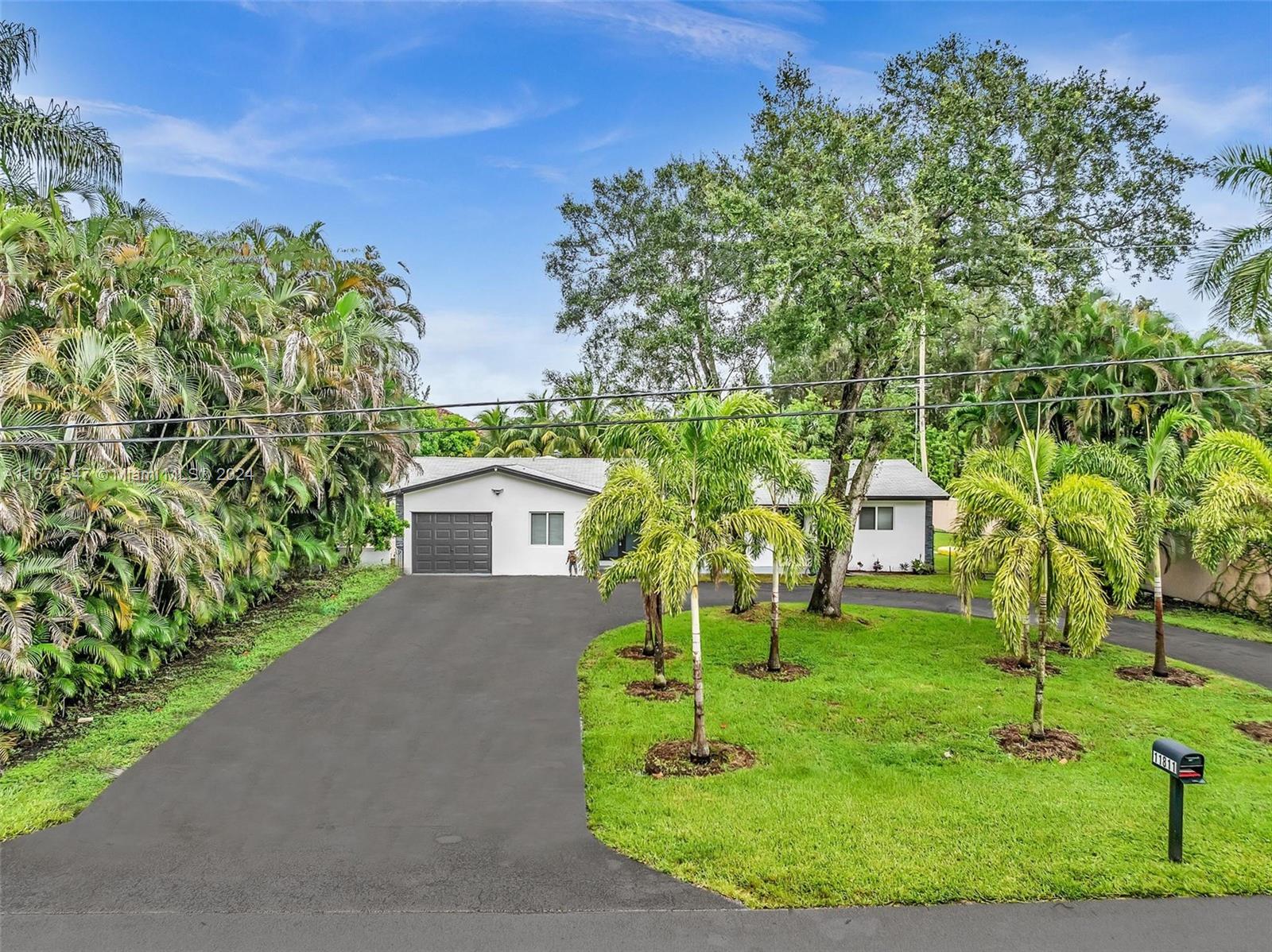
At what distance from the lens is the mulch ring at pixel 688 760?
7824 mm

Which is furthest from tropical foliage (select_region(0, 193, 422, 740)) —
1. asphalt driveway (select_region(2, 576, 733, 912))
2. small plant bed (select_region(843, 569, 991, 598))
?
small plant bed (select_region(843, 569, 991, 598))

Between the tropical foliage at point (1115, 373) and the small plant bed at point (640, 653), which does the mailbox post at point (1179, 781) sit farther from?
the tropical foliage at point (1115, 373)

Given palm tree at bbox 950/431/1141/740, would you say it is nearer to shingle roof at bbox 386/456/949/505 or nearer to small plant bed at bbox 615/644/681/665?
small plant bed at bbox 615/644/681/665

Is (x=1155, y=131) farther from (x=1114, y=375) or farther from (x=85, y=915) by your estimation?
(x=85, y=915)

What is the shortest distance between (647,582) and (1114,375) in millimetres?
13679

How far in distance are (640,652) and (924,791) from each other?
5.95 m

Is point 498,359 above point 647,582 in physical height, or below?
above

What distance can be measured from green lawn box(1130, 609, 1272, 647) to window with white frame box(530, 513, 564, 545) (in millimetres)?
14079

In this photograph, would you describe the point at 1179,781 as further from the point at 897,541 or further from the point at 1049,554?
the point at 897,541

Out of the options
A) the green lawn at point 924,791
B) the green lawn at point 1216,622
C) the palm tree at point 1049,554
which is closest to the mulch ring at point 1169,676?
the green lawn at point 924,791

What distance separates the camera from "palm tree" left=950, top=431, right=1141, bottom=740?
794 centimetres

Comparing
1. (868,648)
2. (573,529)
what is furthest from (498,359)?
(868,648)

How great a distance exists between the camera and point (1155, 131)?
13219 mm

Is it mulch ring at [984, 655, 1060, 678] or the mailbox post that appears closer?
the mailbox post
